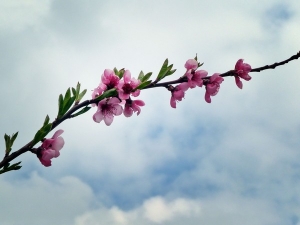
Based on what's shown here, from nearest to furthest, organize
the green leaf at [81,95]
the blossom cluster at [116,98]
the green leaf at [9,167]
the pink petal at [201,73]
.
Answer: the green leaf at [9,167] < the blossom cluster at [116,98] < the green leaf at [81,95] < the pink petal at [201,73]

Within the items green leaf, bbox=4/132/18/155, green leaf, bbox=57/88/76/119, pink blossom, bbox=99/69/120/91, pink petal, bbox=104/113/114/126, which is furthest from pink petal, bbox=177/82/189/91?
green leaf, bbox=4/132/18/155

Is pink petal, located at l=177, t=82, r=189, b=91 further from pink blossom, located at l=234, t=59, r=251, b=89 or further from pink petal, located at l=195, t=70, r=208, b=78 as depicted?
pink blossom, located at l=234, t=59, r=251, b=89

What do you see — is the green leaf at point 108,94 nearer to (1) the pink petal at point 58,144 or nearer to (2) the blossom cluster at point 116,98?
(2) the blossom cluster at point 116,98

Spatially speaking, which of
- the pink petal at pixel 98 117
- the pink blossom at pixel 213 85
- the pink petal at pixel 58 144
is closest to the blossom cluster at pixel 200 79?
the pink blossom at pixel 213 85

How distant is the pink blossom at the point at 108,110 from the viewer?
3332mm

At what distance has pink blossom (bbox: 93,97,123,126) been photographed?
333 cm

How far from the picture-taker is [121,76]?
3.48m

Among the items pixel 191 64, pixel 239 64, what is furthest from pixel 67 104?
pixel 239 64

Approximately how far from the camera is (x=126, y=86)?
3266 mm

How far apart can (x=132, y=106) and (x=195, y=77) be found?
0.74 m

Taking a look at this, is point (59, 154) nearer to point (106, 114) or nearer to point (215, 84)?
point (106, 114)

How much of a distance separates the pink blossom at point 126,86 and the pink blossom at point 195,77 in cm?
55

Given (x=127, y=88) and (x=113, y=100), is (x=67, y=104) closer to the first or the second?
(x=113, y=100)

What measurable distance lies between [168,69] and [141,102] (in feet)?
1.50
